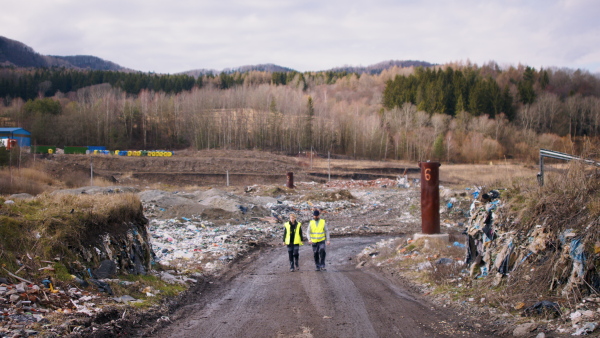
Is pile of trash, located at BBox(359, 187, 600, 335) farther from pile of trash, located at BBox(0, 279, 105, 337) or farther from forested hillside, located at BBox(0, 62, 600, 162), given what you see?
forested hillside, located at BBox(0, 62, 600, 162)

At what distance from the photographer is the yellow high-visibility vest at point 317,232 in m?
11.9

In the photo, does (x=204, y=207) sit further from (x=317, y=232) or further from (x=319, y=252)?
(x=317, y=232)

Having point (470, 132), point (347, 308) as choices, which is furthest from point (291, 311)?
point (470, 132)

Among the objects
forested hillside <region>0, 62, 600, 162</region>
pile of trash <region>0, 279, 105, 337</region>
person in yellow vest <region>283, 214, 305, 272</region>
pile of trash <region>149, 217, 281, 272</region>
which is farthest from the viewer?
forested hillside <region>0, 62, 600, 162</region>

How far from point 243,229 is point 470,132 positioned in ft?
209

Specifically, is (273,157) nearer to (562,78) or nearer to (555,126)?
(555,126)

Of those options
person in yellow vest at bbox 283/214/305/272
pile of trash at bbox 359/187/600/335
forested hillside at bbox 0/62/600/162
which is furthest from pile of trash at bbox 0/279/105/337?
forested hillside at bbox 0/62/600/162

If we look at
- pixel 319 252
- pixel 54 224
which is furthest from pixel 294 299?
pixel 54 224

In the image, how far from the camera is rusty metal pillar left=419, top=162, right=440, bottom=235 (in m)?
14.1

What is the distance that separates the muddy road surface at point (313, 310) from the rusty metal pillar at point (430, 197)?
322 centimetres

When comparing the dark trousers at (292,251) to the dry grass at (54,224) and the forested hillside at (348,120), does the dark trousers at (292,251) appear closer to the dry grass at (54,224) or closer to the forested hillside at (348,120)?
the dry grass at (54,224)

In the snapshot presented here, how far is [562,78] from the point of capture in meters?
106

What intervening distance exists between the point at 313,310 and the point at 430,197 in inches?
302

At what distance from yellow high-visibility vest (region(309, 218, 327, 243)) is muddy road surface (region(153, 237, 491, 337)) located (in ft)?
2.84
